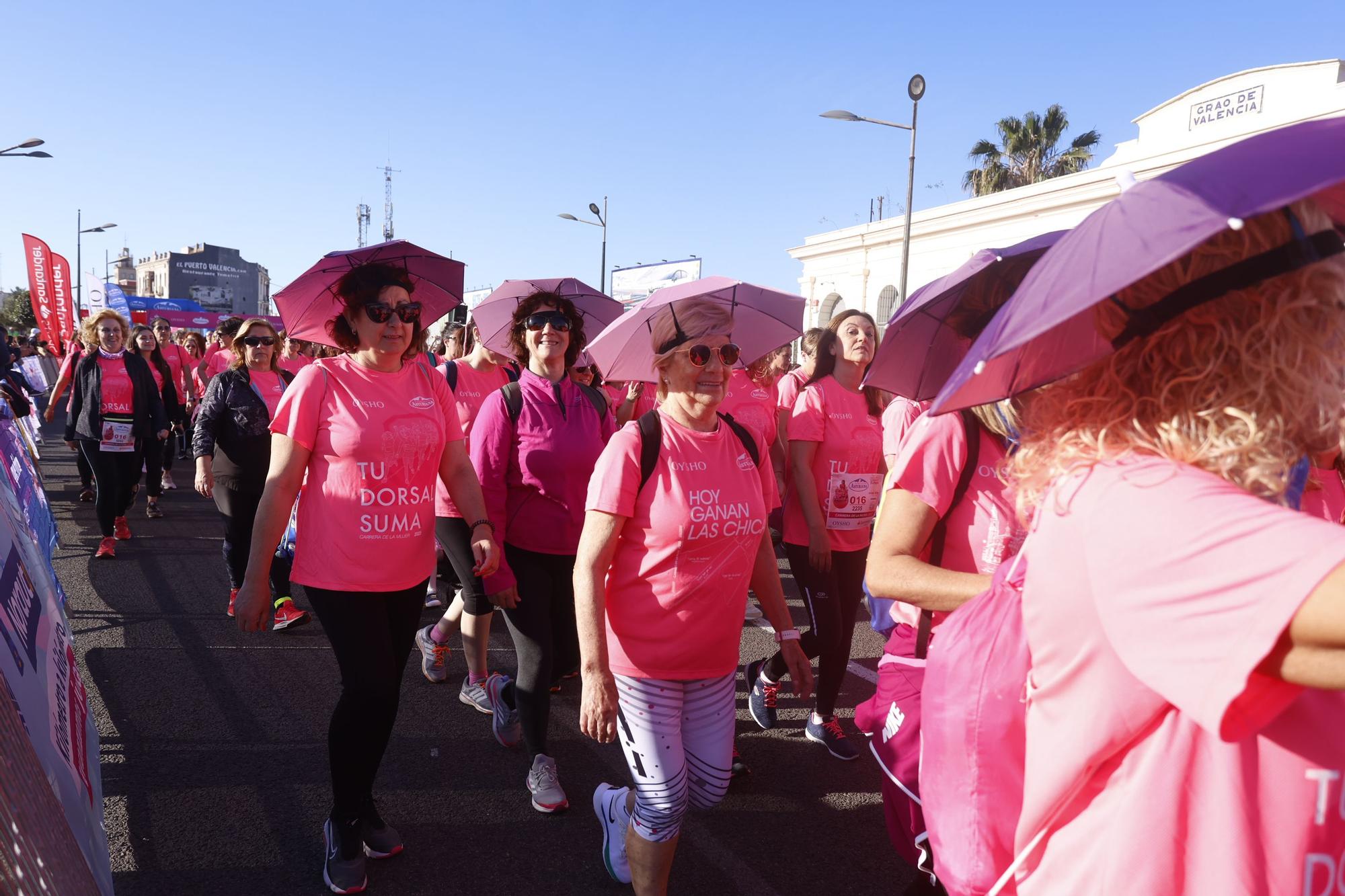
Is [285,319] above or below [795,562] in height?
above

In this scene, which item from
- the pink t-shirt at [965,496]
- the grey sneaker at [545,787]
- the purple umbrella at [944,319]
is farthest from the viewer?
the grey sneaker at [545,787]

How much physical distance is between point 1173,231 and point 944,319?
1.65m

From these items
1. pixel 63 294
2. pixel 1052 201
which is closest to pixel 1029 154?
pixel 1052 201

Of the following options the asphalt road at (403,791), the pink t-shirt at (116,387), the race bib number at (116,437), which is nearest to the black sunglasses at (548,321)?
the asphalt road at (403,791)

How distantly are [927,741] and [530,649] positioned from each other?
2498mm

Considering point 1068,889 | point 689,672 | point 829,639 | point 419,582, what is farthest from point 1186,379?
point 829,639

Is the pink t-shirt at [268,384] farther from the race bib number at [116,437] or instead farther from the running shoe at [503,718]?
the running shoe at [503,718]

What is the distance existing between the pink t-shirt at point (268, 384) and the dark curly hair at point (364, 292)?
126 inches

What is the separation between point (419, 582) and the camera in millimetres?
3254

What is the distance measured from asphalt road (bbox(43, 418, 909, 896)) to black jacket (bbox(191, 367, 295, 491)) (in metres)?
1.02

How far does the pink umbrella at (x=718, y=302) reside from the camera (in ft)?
10.6

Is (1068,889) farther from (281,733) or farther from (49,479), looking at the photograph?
(49,479)

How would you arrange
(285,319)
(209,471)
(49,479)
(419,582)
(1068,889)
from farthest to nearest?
(49,479), (209,471), (285,319), (419,582), (1068,889)

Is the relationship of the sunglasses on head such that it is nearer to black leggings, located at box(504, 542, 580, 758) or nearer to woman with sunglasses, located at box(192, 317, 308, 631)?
black leggings, located at box(504, 542, 580, 758)
